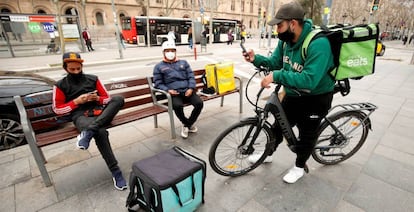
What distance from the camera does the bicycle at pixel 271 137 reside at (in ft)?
7.51

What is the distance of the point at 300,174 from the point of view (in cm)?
250

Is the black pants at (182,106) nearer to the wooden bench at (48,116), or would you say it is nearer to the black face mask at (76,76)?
the wooden bench at (48,116)

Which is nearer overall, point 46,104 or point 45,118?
point 45,118

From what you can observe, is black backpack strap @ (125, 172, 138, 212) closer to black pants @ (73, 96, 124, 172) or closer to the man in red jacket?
the man in red jacket

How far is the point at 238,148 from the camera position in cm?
249

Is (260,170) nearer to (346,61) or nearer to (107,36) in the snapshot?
(346,61)

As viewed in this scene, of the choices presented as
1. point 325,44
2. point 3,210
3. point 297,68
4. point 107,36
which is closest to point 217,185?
point 297,68

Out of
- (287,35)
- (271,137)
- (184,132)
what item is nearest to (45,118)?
(184,132)

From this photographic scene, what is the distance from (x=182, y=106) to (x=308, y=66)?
2083 millimetres

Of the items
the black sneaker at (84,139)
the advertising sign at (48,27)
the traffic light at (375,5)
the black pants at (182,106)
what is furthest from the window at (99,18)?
the black sneaker at (84,139)

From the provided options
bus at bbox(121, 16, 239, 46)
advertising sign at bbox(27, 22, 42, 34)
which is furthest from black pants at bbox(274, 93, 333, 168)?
bus at bbox(121, 16, 239, 46)

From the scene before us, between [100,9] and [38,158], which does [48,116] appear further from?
[100,9]

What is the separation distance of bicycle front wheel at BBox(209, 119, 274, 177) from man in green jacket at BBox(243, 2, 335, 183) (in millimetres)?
236

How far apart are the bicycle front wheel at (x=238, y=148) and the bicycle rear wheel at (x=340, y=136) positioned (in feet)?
2.26
